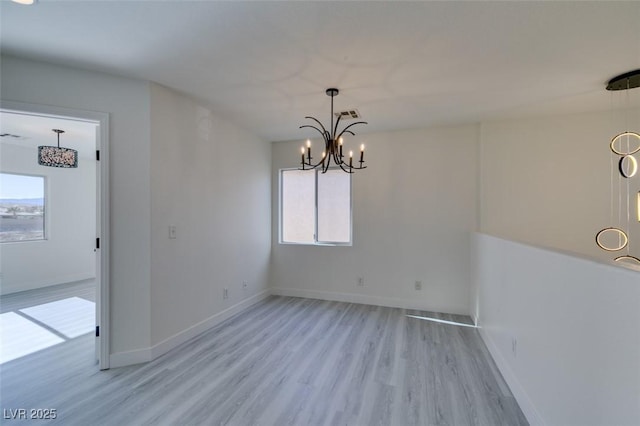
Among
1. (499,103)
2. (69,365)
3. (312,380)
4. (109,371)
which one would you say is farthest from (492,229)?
(69,365)

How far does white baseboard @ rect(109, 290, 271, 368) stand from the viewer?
2.43 meters

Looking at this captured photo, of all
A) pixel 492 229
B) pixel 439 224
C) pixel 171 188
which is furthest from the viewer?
pixel 439 224

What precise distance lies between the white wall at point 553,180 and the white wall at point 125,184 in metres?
4.01

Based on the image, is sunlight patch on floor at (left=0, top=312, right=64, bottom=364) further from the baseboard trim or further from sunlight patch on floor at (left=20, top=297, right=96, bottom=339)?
the baseboard trim

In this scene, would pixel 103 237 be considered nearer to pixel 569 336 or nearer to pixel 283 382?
pixel 283 382

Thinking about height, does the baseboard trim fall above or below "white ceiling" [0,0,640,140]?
below

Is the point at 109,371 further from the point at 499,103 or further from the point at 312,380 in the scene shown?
the point at 499,103

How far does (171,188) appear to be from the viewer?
2797mm

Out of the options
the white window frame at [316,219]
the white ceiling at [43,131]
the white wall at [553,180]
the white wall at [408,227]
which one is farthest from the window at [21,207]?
the white wall at [553,180]

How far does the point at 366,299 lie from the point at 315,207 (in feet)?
5.58

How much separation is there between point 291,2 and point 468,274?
3.74m

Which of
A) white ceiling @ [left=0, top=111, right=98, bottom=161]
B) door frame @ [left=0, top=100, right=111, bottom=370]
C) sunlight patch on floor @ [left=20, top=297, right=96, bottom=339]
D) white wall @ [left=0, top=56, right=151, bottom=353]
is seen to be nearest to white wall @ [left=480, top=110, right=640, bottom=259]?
white wall @ [left=0, top=56, right=151, bottom=353]

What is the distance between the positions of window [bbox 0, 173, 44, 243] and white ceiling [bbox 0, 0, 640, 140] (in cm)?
411

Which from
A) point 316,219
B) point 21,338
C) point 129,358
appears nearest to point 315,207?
point 316,219
